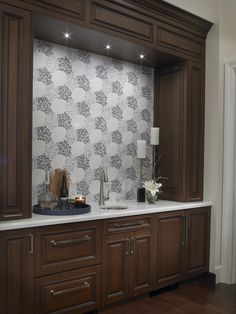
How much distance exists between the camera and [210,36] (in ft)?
12.7

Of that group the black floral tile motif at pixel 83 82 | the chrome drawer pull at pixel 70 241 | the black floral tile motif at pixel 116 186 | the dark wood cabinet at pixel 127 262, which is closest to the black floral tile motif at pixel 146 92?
the black floral tile motif at pixel 83 82

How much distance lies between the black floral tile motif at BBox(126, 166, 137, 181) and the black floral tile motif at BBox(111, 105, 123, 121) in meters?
0.57

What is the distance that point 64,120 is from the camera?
3.31 metres

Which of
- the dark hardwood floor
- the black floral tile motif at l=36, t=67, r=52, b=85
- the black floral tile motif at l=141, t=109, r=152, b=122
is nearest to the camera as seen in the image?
the dark hardwood floor

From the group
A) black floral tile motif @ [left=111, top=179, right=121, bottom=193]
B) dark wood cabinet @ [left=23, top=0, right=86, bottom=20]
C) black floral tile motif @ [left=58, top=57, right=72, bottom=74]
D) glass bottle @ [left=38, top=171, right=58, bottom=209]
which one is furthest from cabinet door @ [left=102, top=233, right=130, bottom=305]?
dark wood cabinet @ [left=23, top=0, right=86, bottom=20]

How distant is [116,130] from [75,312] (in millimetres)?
1846

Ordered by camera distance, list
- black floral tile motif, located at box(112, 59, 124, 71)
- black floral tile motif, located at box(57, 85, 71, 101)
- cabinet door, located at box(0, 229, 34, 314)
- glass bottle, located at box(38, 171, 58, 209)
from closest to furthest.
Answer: cabinet door, located at box(0, 229, 34, 314) → glass bottle, located at box(38, 171, 58, 209) → black floral tile motif, located at box(57, 85, 71, 101) → black floral tile motif, located at box(112, 59, 124, 71)

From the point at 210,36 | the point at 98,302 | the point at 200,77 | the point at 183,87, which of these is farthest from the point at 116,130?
the point at 98,302

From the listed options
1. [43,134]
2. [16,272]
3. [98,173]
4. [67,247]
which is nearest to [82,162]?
[98,173]

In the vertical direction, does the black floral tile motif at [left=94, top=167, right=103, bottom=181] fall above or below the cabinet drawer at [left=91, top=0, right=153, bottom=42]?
below

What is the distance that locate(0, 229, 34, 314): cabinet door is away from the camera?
2348 millimetres

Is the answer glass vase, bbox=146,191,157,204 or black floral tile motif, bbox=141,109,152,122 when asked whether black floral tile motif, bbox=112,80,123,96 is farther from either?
glass vase, bbox=146,191,157,204

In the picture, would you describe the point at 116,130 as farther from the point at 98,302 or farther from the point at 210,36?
the point at 98,302

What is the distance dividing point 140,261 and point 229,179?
1.38m
